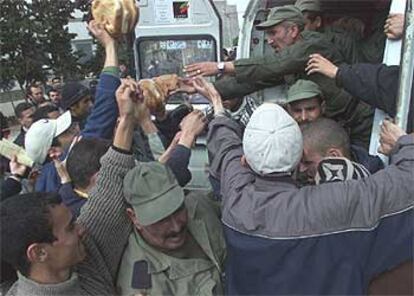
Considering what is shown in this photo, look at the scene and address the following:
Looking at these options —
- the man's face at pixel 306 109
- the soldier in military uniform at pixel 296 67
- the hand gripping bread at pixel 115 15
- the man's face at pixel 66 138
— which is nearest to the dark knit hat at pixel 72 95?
the man's face at pixel 66 138

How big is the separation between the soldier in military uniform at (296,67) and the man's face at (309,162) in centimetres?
94

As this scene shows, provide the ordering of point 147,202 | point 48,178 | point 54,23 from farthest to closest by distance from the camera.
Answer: point 54,23 < point 48,178 < point 147,202

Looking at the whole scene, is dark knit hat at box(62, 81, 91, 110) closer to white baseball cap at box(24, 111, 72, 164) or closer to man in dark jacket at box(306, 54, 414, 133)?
white baseball cap at box(24, 111, 72, 164)

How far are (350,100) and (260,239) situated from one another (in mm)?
1582

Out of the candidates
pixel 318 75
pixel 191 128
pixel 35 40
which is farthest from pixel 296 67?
pixel 35 40

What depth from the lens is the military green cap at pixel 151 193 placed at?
191cm

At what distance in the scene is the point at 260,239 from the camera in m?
1.80

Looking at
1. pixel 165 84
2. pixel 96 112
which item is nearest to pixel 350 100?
pixel 165 84

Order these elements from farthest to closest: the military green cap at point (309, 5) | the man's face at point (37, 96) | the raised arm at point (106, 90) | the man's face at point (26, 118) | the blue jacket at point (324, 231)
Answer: the man's face at point (37, 96), the man's face at point (26, 118), the military green cap at point (309, 5), the raised arm at point (106, 90), the blue jacket at point (324, 231)

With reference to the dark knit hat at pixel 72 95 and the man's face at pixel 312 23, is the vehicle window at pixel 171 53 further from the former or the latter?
the man's face at pixel 312 23

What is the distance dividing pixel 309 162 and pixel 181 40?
109 inches

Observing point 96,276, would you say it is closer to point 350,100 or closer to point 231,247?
point 231,247

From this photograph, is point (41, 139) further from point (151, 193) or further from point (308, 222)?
point (308, 222)

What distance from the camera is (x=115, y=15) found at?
252 centimetres
